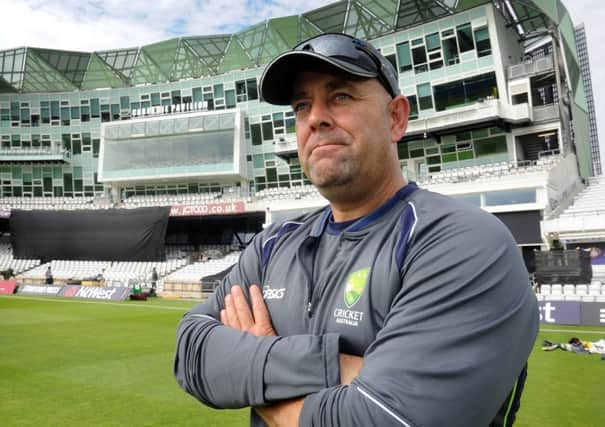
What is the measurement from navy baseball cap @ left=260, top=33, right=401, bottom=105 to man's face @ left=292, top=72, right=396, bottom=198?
0.16 feet

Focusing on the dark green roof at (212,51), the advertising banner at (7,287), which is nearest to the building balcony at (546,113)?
the dark green roof at (212,51)

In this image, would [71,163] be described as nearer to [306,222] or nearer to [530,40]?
[530,40]

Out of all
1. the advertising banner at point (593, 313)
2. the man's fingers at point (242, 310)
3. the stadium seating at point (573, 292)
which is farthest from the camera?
the stadium seating at point (573, 292)

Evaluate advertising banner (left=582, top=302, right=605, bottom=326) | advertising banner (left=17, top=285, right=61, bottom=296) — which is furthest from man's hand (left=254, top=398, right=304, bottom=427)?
advertising banner (left=17, top=285, right=61, bottom=296)

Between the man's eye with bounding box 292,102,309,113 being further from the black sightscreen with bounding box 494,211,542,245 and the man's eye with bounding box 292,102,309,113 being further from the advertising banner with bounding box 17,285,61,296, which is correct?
the advertising banner with bounding box 17,285,61,296

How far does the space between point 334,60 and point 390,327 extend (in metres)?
1.09

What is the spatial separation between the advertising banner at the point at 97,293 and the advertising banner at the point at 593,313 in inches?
908

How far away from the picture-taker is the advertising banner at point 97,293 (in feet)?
84.4

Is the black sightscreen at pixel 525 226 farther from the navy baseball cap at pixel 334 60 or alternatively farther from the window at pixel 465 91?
the navy baseball cap at pixel 334 60

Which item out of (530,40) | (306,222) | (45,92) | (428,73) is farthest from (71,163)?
(306,222)

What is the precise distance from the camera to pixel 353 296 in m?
1.71

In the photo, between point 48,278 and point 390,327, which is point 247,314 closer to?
point 390,327

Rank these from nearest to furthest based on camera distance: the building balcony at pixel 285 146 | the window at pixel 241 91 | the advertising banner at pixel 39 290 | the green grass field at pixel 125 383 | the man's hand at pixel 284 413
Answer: the man's hand at pixel 284 413 → the green grass field at pixel 125 383 → the advertising banner at pixel 39 290 → the building balcony at pixel 285 146 → the window at pixel 241 91

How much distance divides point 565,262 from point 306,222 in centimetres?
1806
